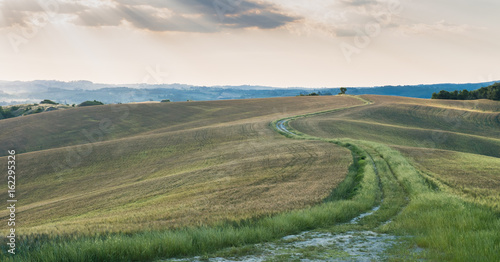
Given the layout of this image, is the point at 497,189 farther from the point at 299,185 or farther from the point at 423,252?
the point at 423,252

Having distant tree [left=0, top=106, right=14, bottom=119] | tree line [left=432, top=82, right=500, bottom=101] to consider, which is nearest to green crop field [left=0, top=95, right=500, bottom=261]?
tree line [left=432, top=82, right=500, bottom=101]

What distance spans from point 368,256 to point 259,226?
3.29 meters

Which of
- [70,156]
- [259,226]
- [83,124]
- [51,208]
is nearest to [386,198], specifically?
[259,226]

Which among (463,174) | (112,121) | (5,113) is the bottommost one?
(5,113)

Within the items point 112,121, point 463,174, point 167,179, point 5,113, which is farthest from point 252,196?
point 5,113

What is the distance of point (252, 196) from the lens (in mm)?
15617

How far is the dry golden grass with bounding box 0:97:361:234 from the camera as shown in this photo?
514 inches

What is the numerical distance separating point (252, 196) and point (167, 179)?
1087cm

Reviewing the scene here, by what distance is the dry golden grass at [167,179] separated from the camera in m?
13.0

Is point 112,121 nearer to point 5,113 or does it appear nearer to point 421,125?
point 421,125

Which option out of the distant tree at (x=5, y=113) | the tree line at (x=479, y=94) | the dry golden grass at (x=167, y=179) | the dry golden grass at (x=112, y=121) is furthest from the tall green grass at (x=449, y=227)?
the distant tree at (x=5, y=113)

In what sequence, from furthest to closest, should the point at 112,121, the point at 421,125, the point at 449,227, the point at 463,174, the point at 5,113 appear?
the point at 5,113 → the point at 112,121 → the point at 421,125 → the point at 463,174 → the point at 449,227

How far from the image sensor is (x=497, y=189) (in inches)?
583

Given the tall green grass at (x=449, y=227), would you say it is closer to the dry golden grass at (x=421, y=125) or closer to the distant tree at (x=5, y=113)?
the dry golden grass at (x=421, y=125)
